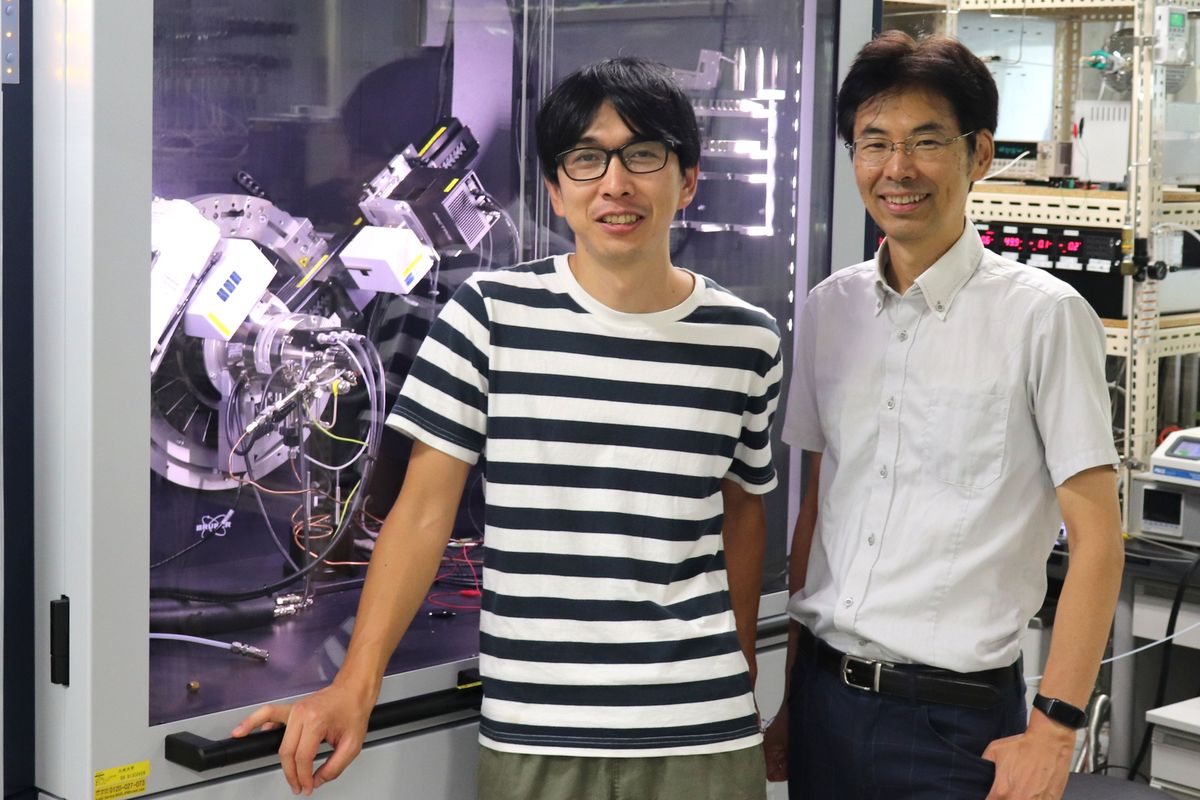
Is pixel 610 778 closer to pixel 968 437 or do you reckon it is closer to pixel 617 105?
pixel 968 437

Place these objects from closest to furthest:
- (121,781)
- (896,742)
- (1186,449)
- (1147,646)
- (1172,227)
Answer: (121,781)
(896,742)
(1147,646)
(1186,449)
(1172,227)

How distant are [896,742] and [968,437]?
38 centimetres

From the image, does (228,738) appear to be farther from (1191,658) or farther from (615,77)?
(1191,658)

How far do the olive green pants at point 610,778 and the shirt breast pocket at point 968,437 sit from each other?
0.44 metres

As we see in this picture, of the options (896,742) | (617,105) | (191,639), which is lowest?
(896,742)

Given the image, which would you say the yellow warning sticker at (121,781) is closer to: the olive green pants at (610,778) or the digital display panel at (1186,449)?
the olive green pants at (610,778)

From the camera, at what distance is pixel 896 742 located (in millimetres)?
1685

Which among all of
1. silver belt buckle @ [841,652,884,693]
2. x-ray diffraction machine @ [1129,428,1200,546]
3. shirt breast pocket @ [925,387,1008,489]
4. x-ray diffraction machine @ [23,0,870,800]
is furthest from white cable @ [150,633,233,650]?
x-ray diffraction machine @ [1129,428,1200,546]

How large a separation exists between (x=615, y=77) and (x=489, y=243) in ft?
1.41

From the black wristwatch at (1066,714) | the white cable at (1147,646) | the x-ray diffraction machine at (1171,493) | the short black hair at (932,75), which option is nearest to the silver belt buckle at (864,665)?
the black wristwatch at (1066,714)

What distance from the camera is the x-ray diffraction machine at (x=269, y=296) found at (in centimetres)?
138

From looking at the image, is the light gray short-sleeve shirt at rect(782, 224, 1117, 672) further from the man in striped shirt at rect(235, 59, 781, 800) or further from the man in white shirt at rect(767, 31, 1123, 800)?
the man in striped shirt at rect(235, 59, 781, 800)

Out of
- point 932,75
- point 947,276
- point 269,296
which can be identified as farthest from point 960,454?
point 269,296

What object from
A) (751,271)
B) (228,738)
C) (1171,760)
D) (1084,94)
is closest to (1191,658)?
(1171,760)
